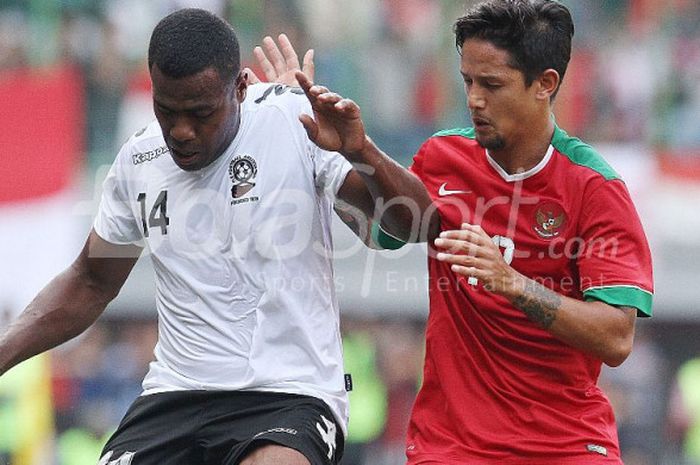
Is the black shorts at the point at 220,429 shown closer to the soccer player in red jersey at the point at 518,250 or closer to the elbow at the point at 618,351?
the soccer player in red jersey at the point at 518,250

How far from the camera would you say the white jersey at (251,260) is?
196 inches

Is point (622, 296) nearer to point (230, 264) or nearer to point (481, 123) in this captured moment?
point (481, 123)

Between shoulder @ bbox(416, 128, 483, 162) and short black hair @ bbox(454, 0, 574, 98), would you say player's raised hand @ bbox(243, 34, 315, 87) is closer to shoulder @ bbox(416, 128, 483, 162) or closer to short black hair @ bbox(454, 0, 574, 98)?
shoulder @ bbox(416, 128, 483, 162)

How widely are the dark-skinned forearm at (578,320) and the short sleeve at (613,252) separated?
84 mm

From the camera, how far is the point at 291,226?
5.08m

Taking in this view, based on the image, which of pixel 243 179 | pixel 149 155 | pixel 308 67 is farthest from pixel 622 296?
pixel 149 155

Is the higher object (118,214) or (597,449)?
(118,214)

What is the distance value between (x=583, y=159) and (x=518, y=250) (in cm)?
41

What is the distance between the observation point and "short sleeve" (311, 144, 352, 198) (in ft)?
16.7

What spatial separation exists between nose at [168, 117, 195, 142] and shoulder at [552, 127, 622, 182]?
4.44 ft

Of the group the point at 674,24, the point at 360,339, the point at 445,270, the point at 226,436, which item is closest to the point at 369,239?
the point at 445,270

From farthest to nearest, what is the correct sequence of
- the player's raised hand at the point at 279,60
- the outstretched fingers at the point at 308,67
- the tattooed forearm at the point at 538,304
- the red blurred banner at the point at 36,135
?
the red blurred banner at the point at 36,135
the player's raised hand at the point at 279,60
the outstretched fingers at the point at 308,67
the tattooed forearm at the point at 538,304

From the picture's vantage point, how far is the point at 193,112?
16.0 ft

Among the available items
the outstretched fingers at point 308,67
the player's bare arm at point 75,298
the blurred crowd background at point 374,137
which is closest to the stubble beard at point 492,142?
the outstretched fingers at point 308,67
